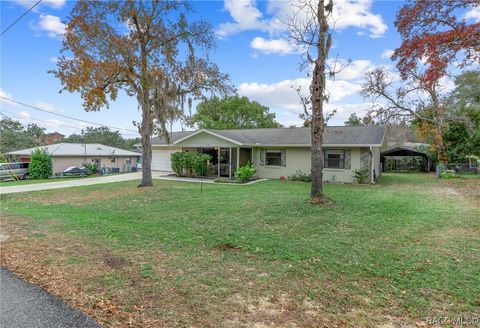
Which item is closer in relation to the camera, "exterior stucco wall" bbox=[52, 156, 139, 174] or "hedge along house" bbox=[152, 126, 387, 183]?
"hedge along house" bbox=[152, 126, 387, 183]

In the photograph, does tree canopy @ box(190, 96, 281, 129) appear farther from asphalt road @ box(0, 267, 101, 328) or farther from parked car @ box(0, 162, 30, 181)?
asphalt road @ box(0, 267, 101, 328)

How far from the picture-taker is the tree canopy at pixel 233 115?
1526 inches

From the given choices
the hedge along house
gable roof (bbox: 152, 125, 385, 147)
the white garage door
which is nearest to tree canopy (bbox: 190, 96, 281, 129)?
the white garage door

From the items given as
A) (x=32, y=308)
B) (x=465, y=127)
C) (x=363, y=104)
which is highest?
(x=363, y=104)

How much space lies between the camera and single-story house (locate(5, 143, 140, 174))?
24.6 metres

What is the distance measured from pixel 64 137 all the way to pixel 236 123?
115ft

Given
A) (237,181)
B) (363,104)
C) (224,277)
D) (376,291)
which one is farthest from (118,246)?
(363,104)

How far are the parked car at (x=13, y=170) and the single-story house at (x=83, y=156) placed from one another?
6.88 feet

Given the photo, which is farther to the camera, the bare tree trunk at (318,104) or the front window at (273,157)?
the front window at (273,157)

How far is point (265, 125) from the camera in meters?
40.6

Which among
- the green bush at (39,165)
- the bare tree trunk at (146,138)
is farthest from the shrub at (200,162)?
the green bush at (39,165)

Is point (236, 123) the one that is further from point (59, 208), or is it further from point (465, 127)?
point (59, 208)

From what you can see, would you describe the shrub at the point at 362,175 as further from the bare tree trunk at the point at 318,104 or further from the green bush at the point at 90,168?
the green bush at the point at 90,168

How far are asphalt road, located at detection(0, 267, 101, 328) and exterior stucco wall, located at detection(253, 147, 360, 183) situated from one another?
15531 mm
